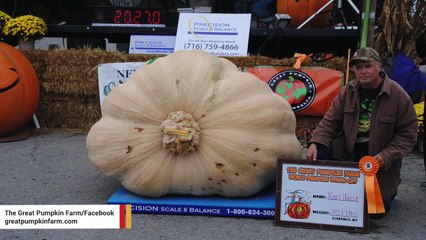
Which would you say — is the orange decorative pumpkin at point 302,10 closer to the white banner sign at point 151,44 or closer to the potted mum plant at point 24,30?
the white banner sign at point 151,44

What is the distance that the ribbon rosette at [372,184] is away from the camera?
2.90 metres

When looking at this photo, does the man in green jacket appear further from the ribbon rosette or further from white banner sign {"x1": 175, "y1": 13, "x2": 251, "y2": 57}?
white banner sign {"x1": 175, "y1": 13, "x2": 251, "y2": 57}

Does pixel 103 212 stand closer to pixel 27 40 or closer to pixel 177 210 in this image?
pixel 177 210

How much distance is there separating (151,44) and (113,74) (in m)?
0.78

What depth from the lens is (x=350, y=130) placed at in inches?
129

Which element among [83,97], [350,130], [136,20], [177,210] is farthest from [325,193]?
[136,20]

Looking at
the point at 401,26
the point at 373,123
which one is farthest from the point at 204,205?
the point at 401,26

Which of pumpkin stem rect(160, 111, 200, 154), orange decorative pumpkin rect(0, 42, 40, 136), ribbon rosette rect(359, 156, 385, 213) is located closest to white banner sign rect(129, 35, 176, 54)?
orange decorative pumpkin rect(0, 42, 40, 136)

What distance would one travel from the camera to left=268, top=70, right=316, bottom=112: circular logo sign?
17.7 feet

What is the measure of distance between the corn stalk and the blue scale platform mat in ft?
10.1

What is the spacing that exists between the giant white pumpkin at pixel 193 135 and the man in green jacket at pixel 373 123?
32 centimetres

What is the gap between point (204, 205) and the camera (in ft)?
10.3

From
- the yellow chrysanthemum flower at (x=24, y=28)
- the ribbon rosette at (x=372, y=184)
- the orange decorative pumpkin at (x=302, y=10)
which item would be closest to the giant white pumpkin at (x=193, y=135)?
the ribbon rosette at (x=372, y=184)

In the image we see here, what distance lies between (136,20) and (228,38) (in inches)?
54.8
